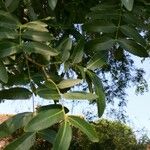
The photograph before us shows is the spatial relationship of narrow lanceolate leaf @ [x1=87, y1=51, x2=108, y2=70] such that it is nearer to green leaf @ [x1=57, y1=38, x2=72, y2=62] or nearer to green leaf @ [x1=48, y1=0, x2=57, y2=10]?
green leaf @ [x1=57, y1=38, x2=72, y2=62]

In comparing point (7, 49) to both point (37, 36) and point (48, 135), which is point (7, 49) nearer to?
point (37, 36)

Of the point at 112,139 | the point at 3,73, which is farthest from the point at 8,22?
the point at 112,139

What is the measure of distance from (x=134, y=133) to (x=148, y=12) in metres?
9.56

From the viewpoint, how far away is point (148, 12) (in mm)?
2205

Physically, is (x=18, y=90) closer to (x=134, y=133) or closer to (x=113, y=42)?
(x=113, y=42)

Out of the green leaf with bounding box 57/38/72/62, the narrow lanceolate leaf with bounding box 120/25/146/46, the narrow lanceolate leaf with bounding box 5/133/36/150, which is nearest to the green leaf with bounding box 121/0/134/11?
the narrow lanceolate leaf with bounding box 120/25/146/46

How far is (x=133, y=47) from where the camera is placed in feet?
6.45

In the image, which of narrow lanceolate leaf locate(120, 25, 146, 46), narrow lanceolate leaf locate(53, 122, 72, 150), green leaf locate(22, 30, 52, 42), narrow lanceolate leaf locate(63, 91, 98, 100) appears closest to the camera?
narrow lanceolate leaf locate(53, 122, 72, 150)

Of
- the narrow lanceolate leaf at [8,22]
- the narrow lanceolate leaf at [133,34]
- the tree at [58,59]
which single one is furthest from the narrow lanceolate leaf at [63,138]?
the narrow lanceolate leaf at [133,34]

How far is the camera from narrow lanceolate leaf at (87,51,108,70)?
194 centimetres

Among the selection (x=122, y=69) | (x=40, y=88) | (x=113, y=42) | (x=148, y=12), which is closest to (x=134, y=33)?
(x=113, y=42)

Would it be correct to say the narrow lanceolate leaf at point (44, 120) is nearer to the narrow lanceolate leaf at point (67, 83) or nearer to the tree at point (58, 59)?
the tree at point (58, 59)

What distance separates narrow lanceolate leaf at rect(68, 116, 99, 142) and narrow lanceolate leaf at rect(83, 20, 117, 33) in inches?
20.7

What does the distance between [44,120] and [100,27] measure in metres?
0.57
